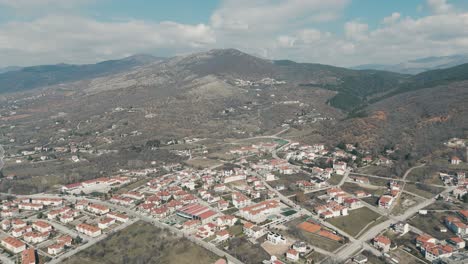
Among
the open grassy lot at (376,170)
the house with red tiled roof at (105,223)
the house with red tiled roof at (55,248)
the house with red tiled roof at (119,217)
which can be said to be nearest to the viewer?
the house with red tiled roof at (55,248)

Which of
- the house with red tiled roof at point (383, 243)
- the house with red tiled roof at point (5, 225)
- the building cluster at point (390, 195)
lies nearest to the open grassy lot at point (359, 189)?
the building cluster at point (390, 195)

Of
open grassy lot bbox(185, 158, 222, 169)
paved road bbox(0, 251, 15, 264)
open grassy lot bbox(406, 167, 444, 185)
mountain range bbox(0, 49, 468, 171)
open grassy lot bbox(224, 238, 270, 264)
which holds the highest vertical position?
mountain range bbox(0, 49, 468, 171)

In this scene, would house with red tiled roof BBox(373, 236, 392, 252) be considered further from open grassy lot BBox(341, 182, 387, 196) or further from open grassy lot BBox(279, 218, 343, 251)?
open grassy lot BBox(341, 182, 387, 196)

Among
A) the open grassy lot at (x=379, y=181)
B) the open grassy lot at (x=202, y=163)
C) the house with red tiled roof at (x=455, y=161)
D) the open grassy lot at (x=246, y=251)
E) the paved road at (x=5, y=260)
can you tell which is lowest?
the paved road at (x=5, y=260)

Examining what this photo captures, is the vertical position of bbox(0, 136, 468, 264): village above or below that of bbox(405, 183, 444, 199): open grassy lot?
below

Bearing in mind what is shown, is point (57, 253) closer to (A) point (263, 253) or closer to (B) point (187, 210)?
(B) point (187, 210)

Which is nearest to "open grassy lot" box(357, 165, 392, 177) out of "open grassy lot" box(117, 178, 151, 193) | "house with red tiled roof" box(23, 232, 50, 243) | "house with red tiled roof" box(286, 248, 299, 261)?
"house with red tiled roof" box(286, 248, 299, 261)

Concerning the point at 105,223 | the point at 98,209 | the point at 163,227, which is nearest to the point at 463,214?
the point at 163,227

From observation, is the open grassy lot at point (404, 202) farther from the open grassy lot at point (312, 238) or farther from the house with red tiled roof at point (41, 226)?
the house with red tiled roof at point (41, 226)
